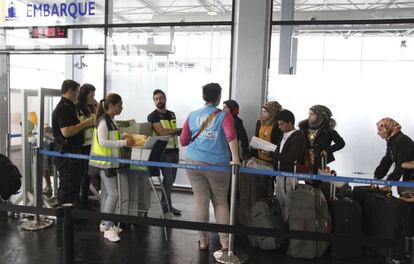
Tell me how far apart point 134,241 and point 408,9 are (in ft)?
14.8

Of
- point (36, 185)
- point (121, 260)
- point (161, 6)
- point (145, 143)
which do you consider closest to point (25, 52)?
point (161, 6)

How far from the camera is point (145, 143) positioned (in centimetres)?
399

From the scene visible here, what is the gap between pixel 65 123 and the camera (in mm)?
4090

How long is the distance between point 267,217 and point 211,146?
2.83 feet

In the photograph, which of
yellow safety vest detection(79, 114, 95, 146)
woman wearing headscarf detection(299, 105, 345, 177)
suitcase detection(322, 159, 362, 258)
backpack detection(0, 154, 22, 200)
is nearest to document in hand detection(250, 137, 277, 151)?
woman wearing headscarf detection(299, 105, 345, 177)

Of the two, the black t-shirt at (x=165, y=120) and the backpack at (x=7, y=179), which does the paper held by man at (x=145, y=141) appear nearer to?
the black t-shirt at (x=165, y=120)

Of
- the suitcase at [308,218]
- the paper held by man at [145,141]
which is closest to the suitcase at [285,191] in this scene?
the suitcase at [308,218]

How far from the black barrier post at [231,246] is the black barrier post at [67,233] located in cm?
140

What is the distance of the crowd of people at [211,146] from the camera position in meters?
3.52

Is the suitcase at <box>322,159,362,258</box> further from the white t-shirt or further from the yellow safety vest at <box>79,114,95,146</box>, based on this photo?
the yellow safety vest at <box>79,114,95,146</box>

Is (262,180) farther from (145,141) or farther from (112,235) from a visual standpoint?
(112,235)

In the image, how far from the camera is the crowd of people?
352 centimetres

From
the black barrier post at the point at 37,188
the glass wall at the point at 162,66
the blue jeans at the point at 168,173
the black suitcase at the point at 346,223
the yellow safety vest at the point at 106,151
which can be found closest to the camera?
the black suitcase at the point at 346,223

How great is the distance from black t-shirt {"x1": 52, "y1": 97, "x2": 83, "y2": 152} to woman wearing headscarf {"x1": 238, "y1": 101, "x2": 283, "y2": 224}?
5.88 feet
